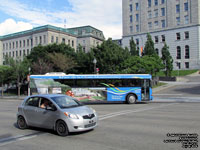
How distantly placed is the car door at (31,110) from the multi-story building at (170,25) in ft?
196

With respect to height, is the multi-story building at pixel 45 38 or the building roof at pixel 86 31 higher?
the building roof at pixel 86 31

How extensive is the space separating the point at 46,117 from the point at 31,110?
0.99 meters

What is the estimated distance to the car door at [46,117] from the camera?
839cm

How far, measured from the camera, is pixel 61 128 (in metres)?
8.15

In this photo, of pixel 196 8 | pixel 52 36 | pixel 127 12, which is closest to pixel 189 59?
pixel 196 8

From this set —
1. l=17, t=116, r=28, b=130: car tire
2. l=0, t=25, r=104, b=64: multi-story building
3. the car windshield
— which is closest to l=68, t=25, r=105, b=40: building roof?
l=0, t=25, r=104, b=64: multi-story building

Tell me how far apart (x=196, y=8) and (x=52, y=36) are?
47.5 m

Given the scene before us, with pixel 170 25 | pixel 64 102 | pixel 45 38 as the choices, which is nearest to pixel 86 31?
pixel 45 38

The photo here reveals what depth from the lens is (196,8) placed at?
65.2 metres

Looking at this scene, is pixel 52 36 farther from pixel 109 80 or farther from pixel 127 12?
pixel 109 80

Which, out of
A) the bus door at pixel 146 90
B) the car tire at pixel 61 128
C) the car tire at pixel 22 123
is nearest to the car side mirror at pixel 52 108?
the car tire at pixel 61 128

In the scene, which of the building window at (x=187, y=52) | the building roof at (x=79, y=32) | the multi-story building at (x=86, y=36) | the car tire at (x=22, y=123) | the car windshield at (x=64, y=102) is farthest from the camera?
the multi-story building at (x=86, y=36)

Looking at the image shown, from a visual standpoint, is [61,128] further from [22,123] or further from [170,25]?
[170,25]

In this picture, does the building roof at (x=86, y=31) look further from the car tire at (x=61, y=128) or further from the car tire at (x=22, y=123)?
the car tire at (x=61, y=128)
